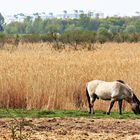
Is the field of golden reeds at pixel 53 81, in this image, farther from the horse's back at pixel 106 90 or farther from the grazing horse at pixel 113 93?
the horse's back at pixel 106 90

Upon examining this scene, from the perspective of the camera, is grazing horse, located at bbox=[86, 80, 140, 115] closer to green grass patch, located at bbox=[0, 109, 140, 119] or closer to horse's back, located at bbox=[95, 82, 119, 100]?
horse's back, located at bbox=[95, 82, 119, 100]

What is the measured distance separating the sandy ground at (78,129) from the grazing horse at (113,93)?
913 millimetres

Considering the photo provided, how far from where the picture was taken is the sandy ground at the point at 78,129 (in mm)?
8727

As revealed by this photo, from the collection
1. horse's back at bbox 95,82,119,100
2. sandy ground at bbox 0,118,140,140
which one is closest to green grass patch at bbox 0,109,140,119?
horse's back at bbox 95,82,119,100

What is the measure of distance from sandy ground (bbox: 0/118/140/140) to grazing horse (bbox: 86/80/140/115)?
91 cm

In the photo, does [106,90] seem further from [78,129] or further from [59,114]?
[78,129]

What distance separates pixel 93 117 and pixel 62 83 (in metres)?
2.63

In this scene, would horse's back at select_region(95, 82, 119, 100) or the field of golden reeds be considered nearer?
horse's back at select_region(95, 82, 119, 100)

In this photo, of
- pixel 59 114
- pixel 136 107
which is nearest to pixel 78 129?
pixel 59 114

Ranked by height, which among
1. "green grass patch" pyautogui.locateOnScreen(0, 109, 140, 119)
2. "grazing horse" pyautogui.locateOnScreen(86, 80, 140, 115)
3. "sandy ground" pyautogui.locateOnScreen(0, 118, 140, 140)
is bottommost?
"sandy ground" pyautogui.locateOnScreen(0, 118, 140, 140)

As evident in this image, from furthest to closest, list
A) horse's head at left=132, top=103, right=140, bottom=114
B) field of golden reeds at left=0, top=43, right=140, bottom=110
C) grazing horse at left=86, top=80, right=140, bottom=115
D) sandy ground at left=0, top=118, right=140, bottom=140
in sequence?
field of golden reeds at left=0, top=43, right=140, bottom=110 < horse's head at left=132, top=103, right=140, bottom=114 < grazing horse at left=86, top=80, right=140, bottom=115 < sandy ground at left=0, top=118, right=140, bottom=140

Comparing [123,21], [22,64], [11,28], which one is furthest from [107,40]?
[123,21]

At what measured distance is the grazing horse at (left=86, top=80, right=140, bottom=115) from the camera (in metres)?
11.6

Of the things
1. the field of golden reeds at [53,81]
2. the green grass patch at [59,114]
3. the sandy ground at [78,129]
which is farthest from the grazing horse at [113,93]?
the field of golden reeds at [53,81]
